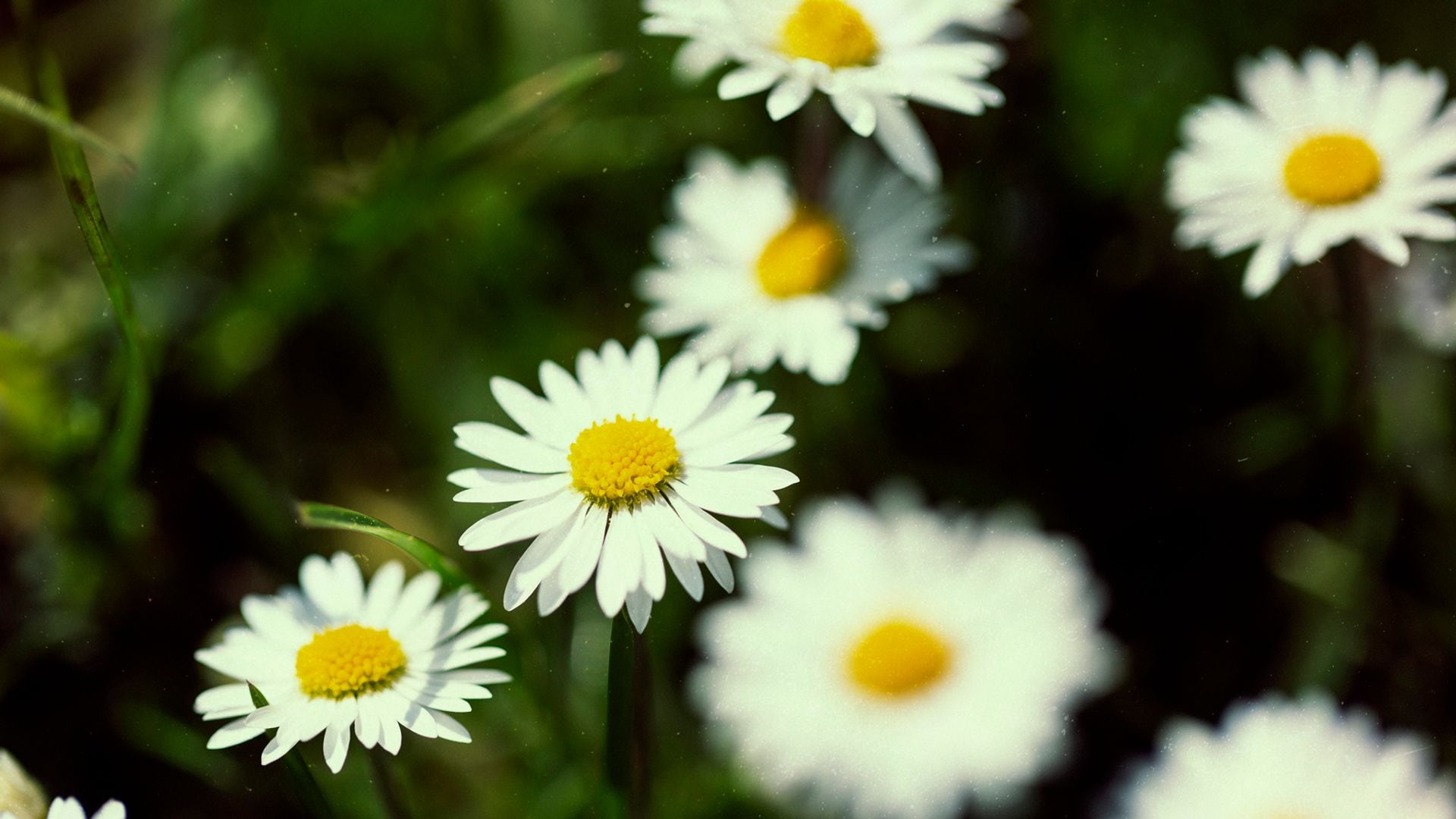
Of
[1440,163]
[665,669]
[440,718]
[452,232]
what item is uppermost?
[452,232]

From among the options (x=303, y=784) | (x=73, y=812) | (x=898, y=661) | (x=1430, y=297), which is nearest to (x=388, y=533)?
(x=303, y=784)

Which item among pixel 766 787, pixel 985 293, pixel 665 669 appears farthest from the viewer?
pixel 985 293

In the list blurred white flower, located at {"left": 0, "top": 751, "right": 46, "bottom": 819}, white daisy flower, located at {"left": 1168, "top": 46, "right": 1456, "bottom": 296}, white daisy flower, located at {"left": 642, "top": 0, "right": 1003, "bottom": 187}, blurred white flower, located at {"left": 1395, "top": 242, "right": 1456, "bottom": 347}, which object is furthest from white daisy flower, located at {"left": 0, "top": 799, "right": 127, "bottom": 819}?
blurred white flower, located at {"left": 1395, "top": 242, "right": 1456, "bottom": 347}

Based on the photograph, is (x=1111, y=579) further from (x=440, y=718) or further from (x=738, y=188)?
(x=440, y=718)

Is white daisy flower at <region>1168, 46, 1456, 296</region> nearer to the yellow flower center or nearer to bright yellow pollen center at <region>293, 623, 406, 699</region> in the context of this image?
the yellow flower center

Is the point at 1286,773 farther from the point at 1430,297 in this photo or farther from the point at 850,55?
the point at 850,55

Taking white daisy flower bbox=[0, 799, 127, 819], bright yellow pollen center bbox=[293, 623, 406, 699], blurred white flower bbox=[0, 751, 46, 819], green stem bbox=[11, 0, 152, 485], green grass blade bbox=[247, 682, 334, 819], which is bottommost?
white daisy flower bbox=[0, 799, 127, 819]

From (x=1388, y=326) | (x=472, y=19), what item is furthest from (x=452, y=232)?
(x=1388, y=326)

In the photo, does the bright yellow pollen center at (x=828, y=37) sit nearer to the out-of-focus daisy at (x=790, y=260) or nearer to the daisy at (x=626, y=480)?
the out-of-focus daisy at (x=790, y=260)
